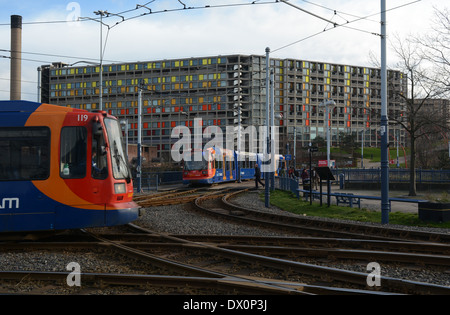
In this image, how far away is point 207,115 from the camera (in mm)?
95125

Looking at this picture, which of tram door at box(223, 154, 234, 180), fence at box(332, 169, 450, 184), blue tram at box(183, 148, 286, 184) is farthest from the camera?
tram door at box(223, 154, 234, 180)

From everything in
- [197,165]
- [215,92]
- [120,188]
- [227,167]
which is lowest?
[120,188]

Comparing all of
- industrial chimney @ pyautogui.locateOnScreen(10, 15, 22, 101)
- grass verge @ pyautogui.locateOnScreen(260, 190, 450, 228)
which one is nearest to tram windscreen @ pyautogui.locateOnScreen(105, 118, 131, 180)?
grass verge @ pyautogui.locateOnScreen(260, 190, 450, 228)

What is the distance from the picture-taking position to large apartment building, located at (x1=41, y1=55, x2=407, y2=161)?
9375 cm

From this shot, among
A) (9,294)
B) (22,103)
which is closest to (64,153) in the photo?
(22,103)

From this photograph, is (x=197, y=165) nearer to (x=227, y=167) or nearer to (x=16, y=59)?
(x=227, y=167)

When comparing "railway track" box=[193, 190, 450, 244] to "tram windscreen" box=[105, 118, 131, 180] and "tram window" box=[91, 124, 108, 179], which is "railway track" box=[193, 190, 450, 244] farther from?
"tram window" box=[91, 124, 108, 179]

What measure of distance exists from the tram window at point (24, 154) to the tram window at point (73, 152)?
12.6 inches

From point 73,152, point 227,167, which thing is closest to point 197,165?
point 227,167

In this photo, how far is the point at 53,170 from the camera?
346 inches

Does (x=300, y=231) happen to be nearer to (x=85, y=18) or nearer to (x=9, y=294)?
(x=9, y=294)

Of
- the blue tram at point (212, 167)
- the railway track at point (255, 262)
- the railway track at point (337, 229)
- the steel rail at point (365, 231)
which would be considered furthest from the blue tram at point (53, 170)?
the blue tram at point (212, 167)

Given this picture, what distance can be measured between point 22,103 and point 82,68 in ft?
327

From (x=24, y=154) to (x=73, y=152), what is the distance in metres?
1.00
